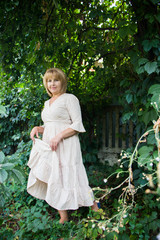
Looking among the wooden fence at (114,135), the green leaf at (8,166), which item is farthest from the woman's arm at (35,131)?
the wooden fence at (114,135)

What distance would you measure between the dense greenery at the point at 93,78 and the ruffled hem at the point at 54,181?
0.62ft

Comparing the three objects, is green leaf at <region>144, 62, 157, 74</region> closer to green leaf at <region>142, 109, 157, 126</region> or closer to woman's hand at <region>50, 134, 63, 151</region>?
green leaf at <region>142, 109, 157, 126</region>

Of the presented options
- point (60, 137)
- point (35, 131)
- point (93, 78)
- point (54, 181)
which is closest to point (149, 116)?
point (60, 137)

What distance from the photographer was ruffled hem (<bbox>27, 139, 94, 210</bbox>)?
7.24 feet

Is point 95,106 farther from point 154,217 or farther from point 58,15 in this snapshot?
point 154,217

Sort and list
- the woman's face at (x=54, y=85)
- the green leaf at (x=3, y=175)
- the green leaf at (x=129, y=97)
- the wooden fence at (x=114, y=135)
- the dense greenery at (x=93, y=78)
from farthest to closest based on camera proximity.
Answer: the wooden fence at (x=114, y=135) < the woman's face at (x=54, y=85) < the green leaf at (x=129, y=97) < the dense greenery at (x=93, y=78) < the green leaf at (x=3, y=175)

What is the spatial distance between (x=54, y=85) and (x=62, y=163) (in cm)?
81

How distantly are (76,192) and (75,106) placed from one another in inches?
33.4

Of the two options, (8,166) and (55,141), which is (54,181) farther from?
(8,166)

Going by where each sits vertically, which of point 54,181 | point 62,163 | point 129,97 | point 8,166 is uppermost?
point 129,97

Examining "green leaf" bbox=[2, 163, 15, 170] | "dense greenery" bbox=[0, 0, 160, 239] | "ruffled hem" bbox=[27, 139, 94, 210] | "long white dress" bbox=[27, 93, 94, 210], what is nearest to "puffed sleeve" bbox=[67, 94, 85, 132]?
"long white dress" bbox=[27, 93, 94, 210]

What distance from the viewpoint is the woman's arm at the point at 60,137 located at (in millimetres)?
2207

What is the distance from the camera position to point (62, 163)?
7.57 ft

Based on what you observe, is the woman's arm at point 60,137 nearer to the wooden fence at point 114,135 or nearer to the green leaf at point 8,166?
the green leaf at point 8,166
